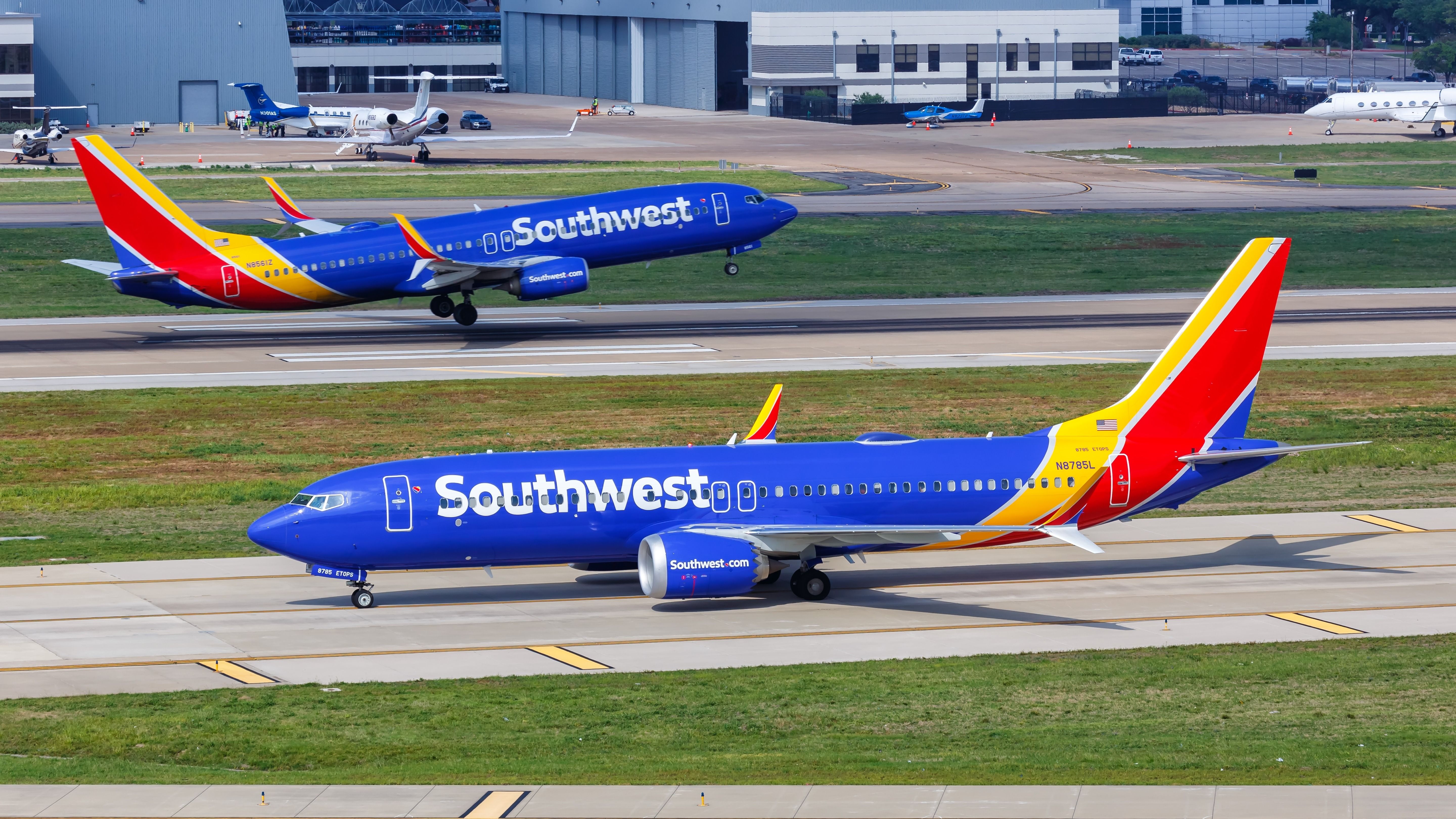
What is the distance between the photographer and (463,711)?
2969cm

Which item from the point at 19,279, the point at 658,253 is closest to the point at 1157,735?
the point at 658,253

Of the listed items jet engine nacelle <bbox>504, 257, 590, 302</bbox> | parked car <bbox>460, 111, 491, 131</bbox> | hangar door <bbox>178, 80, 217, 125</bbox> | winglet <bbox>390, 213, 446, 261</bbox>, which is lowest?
jet engine nacelle <bbox>504, 257, 590, 302</bbox>

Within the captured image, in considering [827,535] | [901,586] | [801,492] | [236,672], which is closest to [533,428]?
[901,586]

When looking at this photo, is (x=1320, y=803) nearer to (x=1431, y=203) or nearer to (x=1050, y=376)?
(x=1050, y=376)

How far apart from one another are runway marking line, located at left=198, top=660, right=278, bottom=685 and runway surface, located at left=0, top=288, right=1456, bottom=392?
29774mm

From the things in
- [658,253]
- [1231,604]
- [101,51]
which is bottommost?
[1231,604]

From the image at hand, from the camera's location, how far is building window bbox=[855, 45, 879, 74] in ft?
614

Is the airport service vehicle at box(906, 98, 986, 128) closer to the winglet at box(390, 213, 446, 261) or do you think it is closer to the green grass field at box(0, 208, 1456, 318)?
the green grass field at box(0, 208, 1456, 318)

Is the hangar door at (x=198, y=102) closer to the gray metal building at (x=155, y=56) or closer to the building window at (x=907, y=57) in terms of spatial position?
the gray metal building at (x=155, y=56)

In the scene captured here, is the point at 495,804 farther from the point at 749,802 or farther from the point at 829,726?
the point at 829,726

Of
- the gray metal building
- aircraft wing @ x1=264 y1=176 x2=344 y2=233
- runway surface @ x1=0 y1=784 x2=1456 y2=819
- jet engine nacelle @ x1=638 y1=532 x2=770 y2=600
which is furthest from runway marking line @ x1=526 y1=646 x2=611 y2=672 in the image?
the gray metal building

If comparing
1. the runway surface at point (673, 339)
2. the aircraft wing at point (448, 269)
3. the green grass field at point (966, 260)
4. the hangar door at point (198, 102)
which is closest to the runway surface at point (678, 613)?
the runway surface at point (673, 339)

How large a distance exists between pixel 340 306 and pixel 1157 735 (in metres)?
52.1

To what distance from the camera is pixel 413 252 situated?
7119 cm
